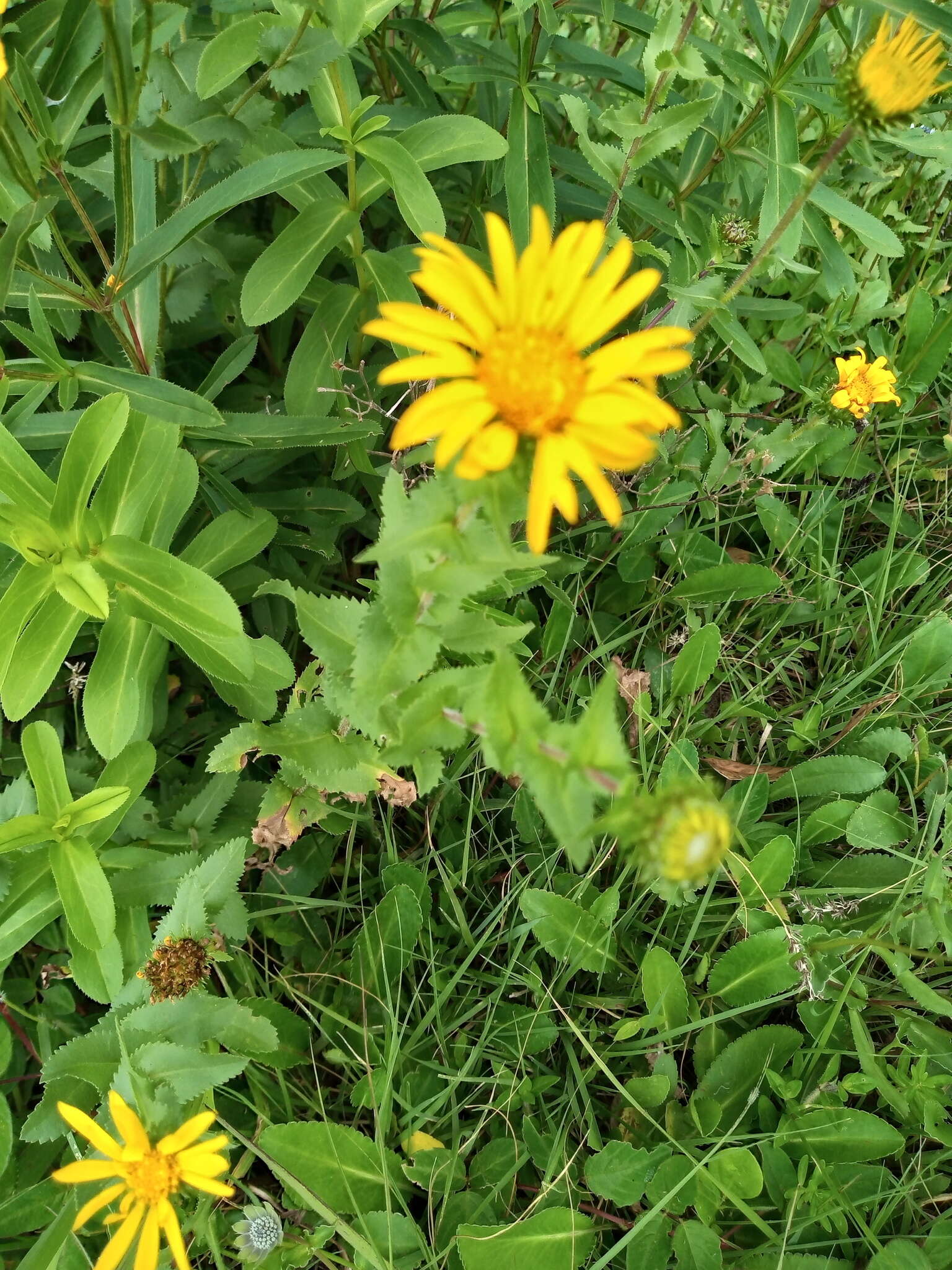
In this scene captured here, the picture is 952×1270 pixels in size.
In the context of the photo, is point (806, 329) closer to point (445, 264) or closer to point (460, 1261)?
point (445, 264)

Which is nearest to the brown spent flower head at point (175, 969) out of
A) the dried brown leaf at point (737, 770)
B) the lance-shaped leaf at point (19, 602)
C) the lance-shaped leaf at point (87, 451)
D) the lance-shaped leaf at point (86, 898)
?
the lance-shaped leaf at point (86, 898)

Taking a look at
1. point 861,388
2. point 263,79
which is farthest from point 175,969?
point 861,388

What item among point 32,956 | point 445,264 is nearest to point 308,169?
point 445,264

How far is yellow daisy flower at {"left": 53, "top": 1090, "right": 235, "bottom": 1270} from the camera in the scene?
142cm

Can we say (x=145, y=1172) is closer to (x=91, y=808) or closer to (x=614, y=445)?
(x=91, y=808)

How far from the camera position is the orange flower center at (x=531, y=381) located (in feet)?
3.32

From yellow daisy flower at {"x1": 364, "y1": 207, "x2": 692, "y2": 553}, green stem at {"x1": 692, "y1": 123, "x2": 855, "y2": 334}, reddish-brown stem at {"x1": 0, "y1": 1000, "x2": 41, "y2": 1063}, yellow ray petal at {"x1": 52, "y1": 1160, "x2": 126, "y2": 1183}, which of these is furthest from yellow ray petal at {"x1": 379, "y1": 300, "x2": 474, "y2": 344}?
reddish-brown stem at {"x1": 0, "y1": 1000, "x2": 41, "y2": 1063}

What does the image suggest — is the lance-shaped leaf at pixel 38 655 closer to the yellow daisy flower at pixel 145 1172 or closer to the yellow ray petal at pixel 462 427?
the yellow daisy flower at pixel 145 1172

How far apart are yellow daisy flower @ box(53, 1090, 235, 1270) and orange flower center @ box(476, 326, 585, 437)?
1.21 metres

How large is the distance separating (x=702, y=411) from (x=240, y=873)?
1.69m

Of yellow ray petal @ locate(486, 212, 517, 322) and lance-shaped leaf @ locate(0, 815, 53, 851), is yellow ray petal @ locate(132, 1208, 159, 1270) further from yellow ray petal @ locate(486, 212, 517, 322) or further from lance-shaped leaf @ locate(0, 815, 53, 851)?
yellow ray petal @ locate(486, 212, 517, 322)

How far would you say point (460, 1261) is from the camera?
1.84m

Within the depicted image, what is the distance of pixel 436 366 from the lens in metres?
0.99

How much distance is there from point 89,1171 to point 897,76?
2.13m
